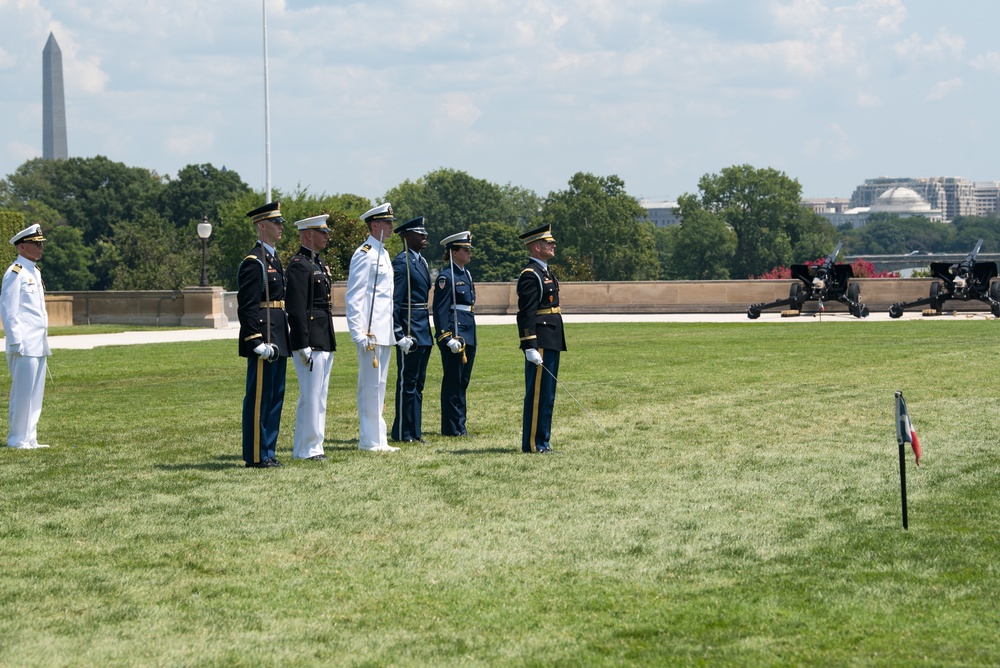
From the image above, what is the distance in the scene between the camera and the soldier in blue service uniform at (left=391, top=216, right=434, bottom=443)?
11242 mm

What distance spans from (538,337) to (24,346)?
4365 mm

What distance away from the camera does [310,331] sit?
1042 cm

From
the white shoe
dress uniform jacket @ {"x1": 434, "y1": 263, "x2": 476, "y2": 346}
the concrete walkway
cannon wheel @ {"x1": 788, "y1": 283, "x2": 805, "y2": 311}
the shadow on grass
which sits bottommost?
the shadow on grass

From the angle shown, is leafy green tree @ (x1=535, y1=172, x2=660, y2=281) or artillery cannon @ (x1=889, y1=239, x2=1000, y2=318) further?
leafy green tree @ (x1=535, y1=172, x2=660, y2=281)

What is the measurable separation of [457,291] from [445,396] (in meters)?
0.95

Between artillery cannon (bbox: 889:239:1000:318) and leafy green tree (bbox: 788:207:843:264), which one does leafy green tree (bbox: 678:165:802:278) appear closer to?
leafy green tree (bbox: 788:207:843:264)

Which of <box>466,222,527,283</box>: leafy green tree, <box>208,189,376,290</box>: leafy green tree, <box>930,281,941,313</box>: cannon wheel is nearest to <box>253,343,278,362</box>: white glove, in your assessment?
<box>930,281,941,313</box>: cannon wheel

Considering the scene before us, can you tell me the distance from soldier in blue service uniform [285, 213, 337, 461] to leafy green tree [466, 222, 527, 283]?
96803 millimetres

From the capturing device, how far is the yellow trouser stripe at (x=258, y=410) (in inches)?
389

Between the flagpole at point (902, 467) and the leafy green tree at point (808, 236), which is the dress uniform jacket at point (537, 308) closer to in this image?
the flagpole at point (902, 467)

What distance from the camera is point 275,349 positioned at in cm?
995

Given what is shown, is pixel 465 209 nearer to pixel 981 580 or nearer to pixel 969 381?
pixel 969 381

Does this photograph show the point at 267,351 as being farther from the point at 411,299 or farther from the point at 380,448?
the point at 411,299

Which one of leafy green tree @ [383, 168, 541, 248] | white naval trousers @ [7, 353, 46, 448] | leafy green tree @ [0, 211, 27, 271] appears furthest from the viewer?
leafy green tree @ [383, 168, 541, 248]
